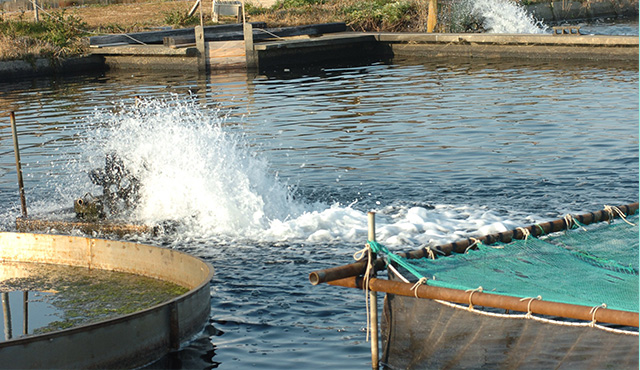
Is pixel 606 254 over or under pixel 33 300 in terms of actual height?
over

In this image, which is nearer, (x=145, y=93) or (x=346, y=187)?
(x=346, y=187)

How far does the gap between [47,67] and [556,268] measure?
1066 inches

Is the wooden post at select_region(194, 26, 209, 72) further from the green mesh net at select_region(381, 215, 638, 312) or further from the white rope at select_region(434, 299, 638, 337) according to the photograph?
the white rope at select_region(434, 299, 638, 337)

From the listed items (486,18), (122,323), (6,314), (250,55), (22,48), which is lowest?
(6,314)

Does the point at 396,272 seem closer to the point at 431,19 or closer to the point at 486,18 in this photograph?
the point at 431,19

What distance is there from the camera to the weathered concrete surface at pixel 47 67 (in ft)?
96.7

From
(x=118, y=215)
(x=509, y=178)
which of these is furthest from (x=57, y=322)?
(x=509, y=178)

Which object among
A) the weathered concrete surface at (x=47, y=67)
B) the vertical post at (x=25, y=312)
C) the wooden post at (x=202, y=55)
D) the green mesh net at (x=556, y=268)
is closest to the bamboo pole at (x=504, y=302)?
the green mesh net at (x=556, y=268)

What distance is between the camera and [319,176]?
1371 cm

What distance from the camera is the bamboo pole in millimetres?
5148

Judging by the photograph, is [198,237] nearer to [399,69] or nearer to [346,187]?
[346,187]

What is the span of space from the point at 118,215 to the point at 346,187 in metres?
3.48

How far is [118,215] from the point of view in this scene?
38.1 ft

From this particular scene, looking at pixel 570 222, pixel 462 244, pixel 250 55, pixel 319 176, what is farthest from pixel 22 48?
pixel 462 244
